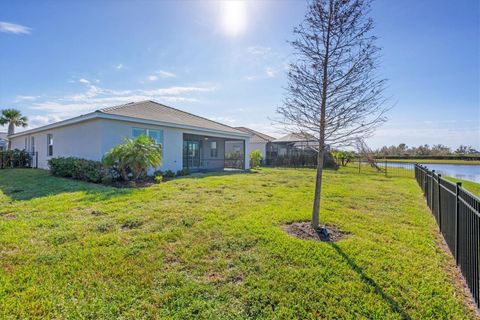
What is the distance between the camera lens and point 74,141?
44.2 ft

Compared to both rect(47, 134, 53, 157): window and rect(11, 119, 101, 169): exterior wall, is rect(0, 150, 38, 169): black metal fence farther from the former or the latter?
rect(47, 134, 53, 157): window

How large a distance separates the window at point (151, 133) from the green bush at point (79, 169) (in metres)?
2.72

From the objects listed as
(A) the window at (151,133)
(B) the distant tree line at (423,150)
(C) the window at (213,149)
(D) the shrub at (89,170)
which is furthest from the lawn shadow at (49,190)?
(B) the distant tree line at (423,150)

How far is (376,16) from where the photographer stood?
5.10 m

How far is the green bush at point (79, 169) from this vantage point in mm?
10445

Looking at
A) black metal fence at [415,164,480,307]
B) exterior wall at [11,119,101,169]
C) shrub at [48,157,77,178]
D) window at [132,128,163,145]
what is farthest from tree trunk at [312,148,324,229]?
shrub at [48,157,77,178]

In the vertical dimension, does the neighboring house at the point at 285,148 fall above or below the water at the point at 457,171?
above

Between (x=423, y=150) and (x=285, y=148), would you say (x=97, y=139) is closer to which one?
(x=285, y=148)

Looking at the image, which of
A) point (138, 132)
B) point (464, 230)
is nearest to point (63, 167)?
point (138, 132)

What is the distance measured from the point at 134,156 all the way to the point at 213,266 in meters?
7.80

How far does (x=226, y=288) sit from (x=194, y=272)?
603 millimetres

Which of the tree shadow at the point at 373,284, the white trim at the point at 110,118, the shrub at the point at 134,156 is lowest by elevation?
the tree shadow at the point at 373,284

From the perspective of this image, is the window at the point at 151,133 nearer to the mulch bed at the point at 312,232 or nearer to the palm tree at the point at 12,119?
the mulch bed at the point at 312,232

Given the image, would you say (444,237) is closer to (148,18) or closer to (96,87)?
(148,18)
